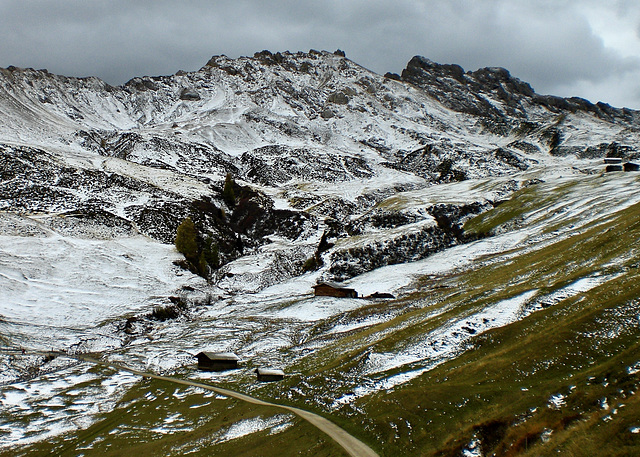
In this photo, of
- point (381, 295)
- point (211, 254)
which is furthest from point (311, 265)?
point (381, 295)

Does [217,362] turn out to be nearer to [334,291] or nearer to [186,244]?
[334,291]

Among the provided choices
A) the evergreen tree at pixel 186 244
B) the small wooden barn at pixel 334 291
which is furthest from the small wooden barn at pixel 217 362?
the evergreen tree at pixel 186 244

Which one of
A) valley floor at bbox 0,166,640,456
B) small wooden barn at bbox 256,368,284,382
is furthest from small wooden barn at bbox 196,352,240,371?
small wooden barn at bbox 256,368,284,382

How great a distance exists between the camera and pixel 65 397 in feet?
132

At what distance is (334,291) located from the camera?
246ft

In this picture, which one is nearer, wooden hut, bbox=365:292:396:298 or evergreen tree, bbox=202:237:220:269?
wooden hut, bbox=365:292:396:298

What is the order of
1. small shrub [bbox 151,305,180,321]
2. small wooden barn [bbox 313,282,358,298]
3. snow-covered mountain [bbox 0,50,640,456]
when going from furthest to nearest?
small wooden barn [bbox 313,282,358,298]
small shrub [bbox 151,305,180,321]
snow-covered mountain [bbox 0,50,640,456]

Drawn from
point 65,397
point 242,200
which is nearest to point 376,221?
point 242,200

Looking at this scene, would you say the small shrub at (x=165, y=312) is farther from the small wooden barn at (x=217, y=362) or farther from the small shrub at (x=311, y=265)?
the small shrub at (x=311, y=265)

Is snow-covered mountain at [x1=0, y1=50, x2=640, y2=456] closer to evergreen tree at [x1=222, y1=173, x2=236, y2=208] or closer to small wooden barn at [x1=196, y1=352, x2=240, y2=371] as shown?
evergreen tree at [x1=222, y1=173, x2=236, y2=208]

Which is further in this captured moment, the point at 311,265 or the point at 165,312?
the point at 311,265

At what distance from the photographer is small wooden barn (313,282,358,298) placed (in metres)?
74.6

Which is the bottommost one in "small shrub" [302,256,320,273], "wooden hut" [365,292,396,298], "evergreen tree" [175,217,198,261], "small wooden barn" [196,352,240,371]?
"wooden hut" [365,292,396,298]

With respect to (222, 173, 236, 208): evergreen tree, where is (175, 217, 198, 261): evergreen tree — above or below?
below
